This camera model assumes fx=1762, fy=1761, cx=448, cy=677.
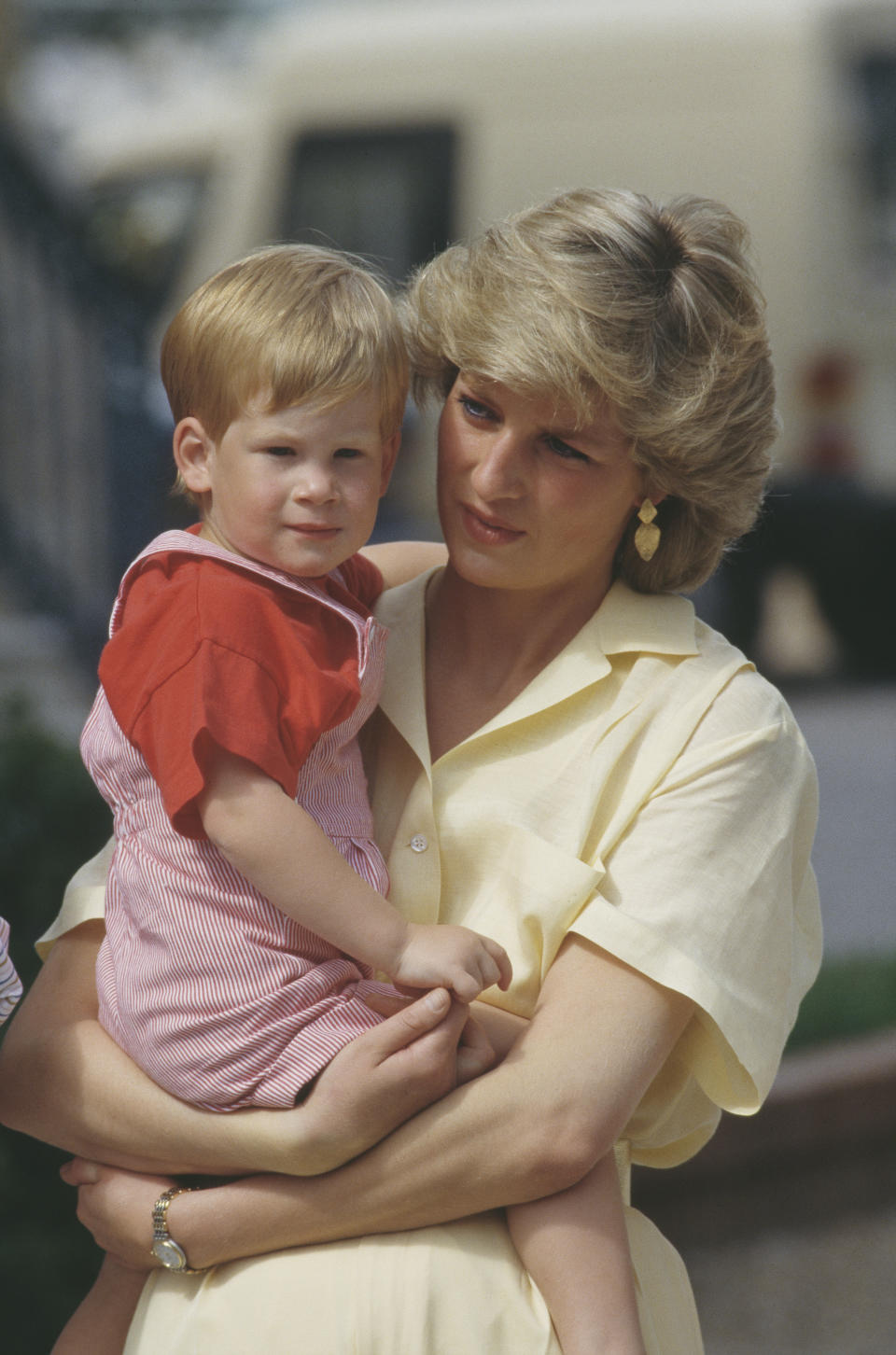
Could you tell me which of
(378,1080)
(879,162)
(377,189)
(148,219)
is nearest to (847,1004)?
(378,1080)

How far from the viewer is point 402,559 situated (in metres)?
2.53

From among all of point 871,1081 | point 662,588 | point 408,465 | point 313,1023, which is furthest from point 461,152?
point 313,1023

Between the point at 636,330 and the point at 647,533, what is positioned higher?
the point at 636,330

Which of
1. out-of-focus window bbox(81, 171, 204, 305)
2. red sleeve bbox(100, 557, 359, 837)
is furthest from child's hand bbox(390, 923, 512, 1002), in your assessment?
out-of-focus window bbox(81, 171, 204, 305)

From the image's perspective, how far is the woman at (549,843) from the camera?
1.90 m

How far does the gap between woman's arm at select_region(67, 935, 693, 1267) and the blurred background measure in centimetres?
266

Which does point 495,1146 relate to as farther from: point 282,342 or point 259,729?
point 282,342

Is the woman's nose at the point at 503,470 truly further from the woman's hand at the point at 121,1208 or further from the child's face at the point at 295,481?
the woman's hand at the point at 121,1208

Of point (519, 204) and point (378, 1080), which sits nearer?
point (378, 1080)

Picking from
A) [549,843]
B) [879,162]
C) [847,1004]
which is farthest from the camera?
[879,162]

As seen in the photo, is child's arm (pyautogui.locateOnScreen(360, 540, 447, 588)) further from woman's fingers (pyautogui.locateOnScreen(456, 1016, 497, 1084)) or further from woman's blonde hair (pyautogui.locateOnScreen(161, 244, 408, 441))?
woman's fingers (pyautogui.locateOnScreen(456, 1016, 497, 1084))

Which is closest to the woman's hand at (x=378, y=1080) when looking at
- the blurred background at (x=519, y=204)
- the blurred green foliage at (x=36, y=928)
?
the blurred green foliage at (x=36, y=928)

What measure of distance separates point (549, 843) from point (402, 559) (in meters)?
0.63

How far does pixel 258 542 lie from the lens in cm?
197
